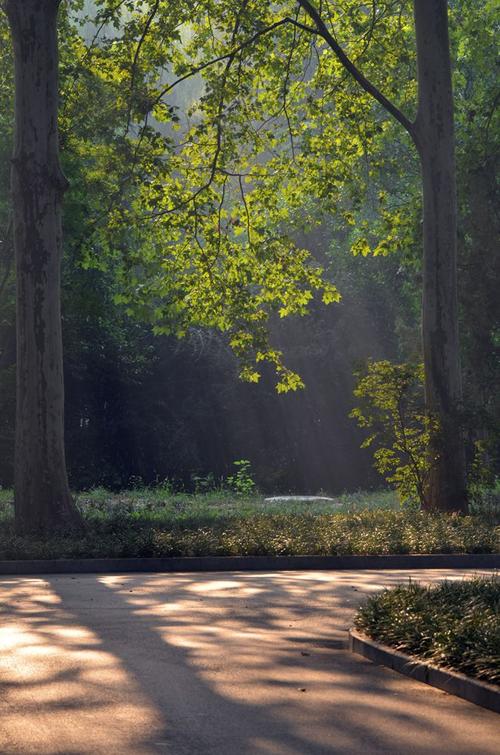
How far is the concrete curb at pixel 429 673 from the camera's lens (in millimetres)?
7191

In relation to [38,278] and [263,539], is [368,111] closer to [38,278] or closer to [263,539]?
[38,278]

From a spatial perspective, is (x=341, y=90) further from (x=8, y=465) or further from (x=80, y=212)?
(x=8, y=465)

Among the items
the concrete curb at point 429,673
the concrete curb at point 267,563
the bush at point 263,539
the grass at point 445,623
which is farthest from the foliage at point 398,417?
the concrete curb at point 429,673

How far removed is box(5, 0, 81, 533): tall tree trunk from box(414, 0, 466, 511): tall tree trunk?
6859mm

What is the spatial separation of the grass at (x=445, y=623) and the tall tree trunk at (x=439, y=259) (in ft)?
38.8

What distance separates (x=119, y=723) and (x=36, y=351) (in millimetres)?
13734

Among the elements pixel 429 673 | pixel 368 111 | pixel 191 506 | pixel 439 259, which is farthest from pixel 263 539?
pixel 368 111

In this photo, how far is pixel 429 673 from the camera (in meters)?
7.97

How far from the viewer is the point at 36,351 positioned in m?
19.8

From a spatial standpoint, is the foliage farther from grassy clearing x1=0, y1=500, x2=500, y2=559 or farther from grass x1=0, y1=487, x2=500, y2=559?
grassy clearing x1=0, y1=500, x2=500, y2=559

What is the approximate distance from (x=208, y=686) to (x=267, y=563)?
8796mm

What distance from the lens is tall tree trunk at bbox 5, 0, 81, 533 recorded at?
64.6 feet

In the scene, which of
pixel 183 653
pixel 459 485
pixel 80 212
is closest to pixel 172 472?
pixel 80 212

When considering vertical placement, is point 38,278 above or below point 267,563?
above
